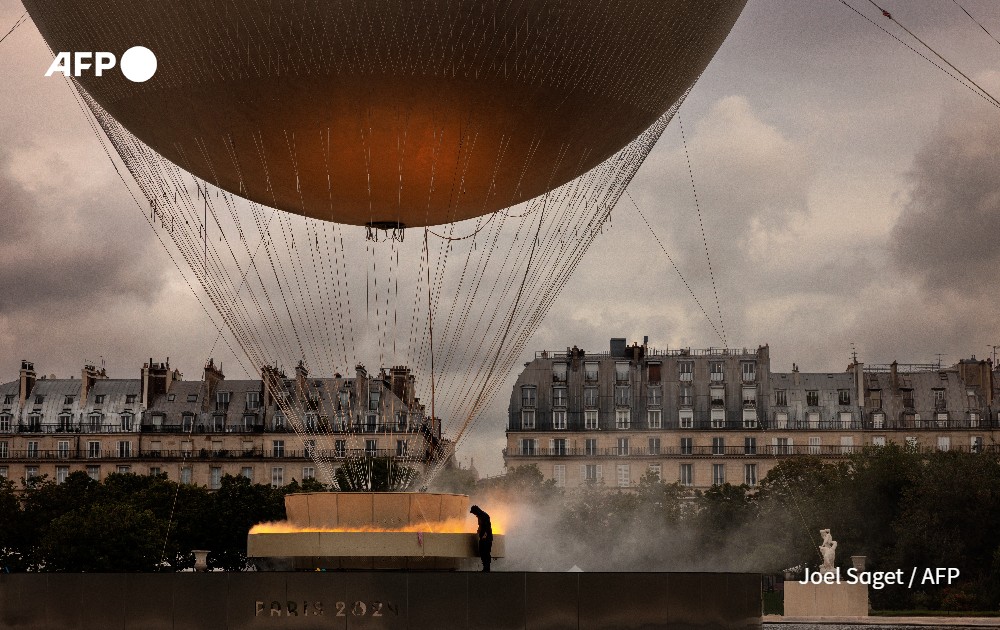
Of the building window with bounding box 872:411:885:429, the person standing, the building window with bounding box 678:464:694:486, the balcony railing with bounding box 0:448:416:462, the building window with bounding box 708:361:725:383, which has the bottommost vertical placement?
the person standing

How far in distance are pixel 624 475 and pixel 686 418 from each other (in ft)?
25.5

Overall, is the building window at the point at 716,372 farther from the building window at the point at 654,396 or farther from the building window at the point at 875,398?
the building window at the point at 875,398

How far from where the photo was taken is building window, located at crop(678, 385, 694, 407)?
117475mm

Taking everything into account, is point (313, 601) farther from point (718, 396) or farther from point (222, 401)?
point (222, 401)

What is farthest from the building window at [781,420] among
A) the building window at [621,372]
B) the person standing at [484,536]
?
the person standing at [484,536]

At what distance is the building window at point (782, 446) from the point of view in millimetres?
114938

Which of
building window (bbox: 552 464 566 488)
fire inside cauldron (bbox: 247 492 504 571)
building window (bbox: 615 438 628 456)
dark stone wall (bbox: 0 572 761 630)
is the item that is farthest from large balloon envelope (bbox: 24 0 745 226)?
building window (bbox: 615 438 628 456)

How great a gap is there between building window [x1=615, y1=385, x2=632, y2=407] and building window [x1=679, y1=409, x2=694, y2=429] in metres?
4.74

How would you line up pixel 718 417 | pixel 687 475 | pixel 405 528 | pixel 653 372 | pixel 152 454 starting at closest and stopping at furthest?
pixel 405 528 < pixel 687 475 < pixel 718 417 < pixel 152 454 < pixel 653 372

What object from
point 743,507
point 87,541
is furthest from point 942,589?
point 87,541

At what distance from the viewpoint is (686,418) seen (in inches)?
4604

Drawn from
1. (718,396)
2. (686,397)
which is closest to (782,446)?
(718,396)

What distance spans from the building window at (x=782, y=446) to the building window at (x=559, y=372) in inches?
768

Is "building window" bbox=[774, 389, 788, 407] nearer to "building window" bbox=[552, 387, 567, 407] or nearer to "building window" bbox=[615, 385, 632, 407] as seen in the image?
"building window" bbox=[615, 385, 632, 407]
